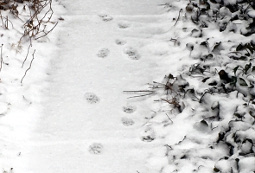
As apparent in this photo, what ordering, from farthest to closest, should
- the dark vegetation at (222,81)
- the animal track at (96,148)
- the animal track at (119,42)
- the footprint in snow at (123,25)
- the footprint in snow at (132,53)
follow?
1. the footprint in snow at (123,25)
2. the animal track at (119,42)
3. the footprint in snow at (132,53)
4. the animal track at (96,148)
5. the dark vegetation at (222,81)

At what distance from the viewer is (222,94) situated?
3.07 m

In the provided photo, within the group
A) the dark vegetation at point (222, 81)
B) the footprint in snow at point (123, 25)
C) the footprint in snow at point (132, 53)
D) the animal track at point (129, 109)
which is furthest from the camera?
the footprint in snow at point (123, 25)

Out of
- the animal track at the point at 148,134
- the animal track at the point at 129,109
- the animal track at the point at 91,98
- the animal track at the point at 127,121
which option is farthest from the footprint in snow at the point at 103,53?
the animal track at the point at 148,134

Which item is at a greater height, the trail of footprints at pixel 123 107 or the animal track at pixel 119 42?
the animal track at pixel 119 42

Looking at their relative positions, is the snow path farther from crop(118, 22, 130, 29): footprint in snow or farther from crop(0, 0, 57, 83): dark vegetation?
crop(0, 0, 57, 83): dark vegetation

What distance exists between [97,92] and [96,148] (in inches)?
23.0

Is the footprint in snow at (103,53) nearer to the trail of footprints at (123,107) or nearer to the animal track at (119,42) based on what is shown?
the trail of footprints at (123,107)

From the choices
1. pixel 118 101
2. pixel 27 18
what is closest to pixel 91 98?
pixel 118 101

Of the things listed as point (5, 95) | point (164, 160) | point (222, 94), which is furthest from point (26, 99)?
point (222, 94)

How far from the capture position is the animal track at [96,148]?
2.86m

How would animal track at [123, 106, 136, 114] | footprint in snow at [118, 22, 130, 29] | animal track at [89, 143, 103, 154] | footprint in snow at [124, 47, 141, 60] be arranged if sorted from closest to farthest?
animal track at [89, 143, 103, 154]
animal track at [123, 106, 136, 114]
footprint in snow at [124, 47, 141, 60]
footprint in snow at [118, 22, 130, 29]

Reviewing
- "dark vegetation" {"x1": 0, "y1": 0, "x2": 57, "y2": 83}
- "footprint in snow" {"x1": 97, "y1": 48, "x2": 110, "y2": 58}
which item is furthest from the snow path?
"dark vegetation" {"x1": 0, "y1": 0, "x2": 57, "y2": 83}

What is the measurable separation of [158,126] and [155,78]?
55 centimetres

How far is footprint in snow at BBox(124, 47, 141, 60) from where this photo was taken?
3658 millimetres
